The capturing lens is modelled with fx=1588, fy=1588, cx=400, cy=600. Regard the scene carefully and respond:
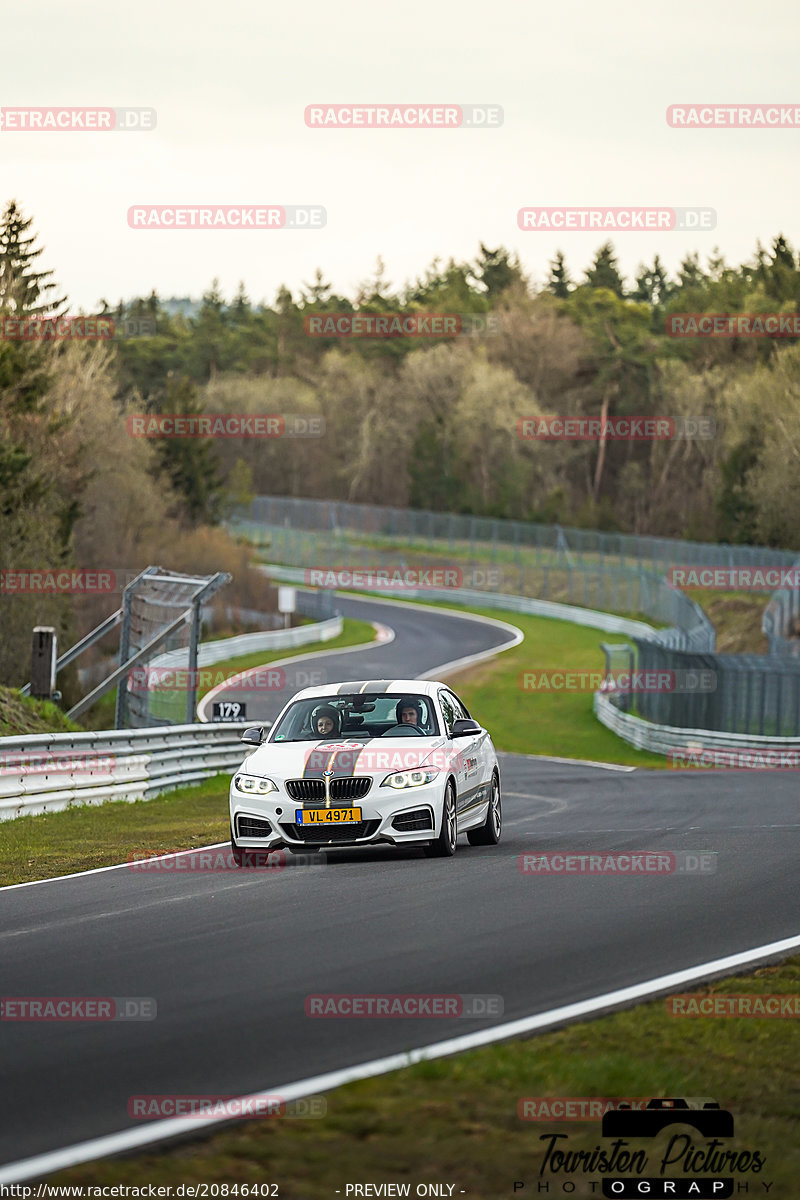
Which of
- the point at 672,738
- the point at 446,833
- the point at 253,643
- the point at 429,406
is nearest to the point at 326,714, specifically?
the point at 446,833

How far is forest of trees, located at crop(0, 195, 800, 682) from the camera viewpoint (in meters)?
70.7

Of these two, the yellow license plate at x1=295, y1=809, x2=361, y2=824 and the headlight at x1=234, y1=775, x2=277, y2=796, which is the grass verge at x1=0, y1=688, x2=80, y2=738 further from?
the yellow license plate at x1=295, y1=809, x2=361, y2=824

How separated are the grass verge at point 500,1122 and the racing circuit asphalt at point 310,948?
36 centimetres

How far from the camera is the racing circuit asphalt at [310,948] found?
6.43 m

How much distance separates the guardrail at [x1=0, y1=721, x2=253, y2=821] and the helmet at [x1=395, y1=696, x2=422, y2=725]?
5.23m

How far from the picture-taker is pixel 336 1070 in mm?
6371

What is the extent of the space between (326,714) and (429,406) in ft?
351

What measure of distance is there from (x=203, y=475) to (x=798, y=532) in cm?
3149

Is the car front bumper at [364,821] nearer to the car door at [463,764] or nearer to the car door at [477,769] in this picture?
the car door at [463,764]

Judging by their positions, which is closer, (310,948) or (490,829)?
(310,948)

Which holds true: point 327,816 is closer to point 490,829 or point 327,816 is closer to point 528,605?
point 490,829

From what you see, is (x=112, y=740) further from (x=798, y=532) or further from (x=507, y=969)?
(x=798, y=532)

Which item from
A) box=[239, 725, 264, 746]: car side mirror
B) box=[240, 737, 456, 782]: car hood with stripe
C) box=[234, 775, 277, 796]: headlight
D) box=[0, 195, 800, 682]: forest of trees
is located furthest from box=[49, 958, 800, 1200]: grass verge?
box=[0, 195, 800, 682]: forest of trees

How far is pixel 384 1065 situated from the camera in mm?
6430
